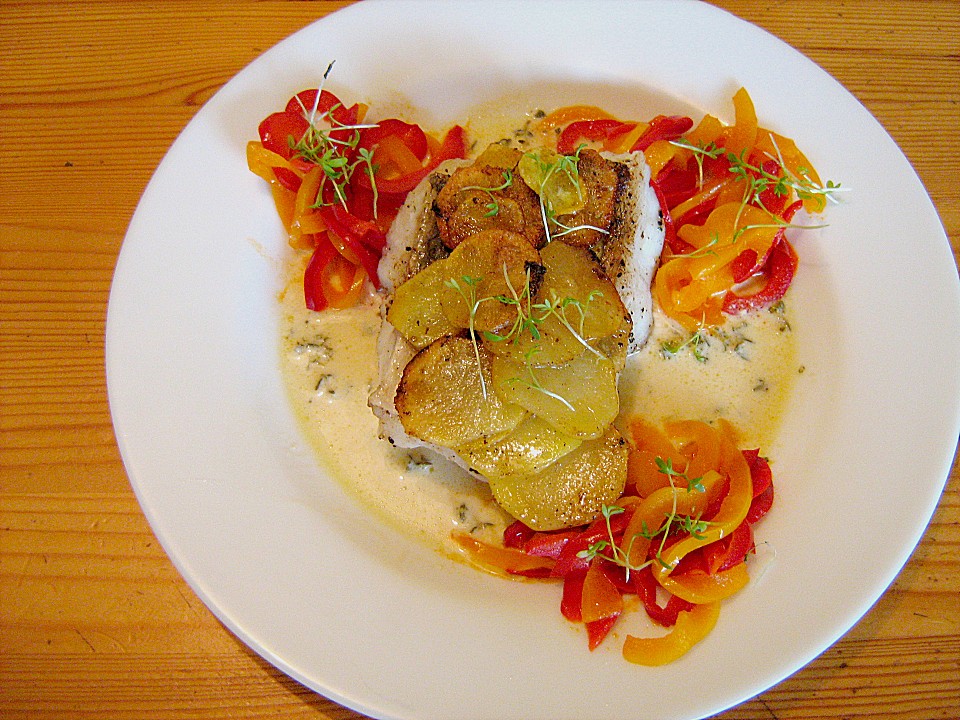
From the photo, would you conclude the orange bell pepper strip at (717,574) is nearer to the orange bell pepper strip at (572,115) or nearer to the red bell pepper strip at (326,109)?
the orange bell pepper strip at (572,115)

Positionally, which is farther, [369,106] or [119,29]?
[119,29]

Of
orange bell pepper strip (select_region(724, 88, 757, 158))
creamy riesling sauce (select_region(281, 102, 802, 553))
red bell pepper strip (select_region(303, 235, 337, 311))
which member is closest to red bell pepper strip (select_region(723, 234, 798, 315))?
creamy riesling sauce (select_region(281, 102, 802, 553))

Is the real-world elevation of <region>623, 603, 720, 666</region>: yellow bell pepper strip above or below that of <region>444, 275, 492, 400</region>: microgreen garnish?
below

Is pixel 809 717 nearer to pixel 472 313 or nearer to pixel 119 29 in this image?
pixel 472 313

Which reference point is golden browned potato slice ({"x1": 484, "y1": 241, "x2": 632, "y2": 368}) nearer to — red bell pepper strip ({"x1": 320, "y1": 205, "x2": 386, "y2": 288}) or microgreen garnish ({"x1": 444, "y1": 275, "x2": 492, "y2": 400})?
microgreen garnish ({"x1": 444, "y1": 275, "x2": 492, "y2": 400})

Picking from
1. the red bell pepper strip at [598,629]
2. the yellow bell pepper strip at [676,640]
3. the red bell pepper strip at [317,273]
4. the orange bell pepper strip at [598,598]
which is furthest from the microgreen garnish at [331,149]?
the yellow bell pepper strip at [676,640]

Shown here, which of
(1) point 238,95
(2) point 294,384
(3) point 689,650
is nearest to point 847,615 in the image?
(3) point 689,650
